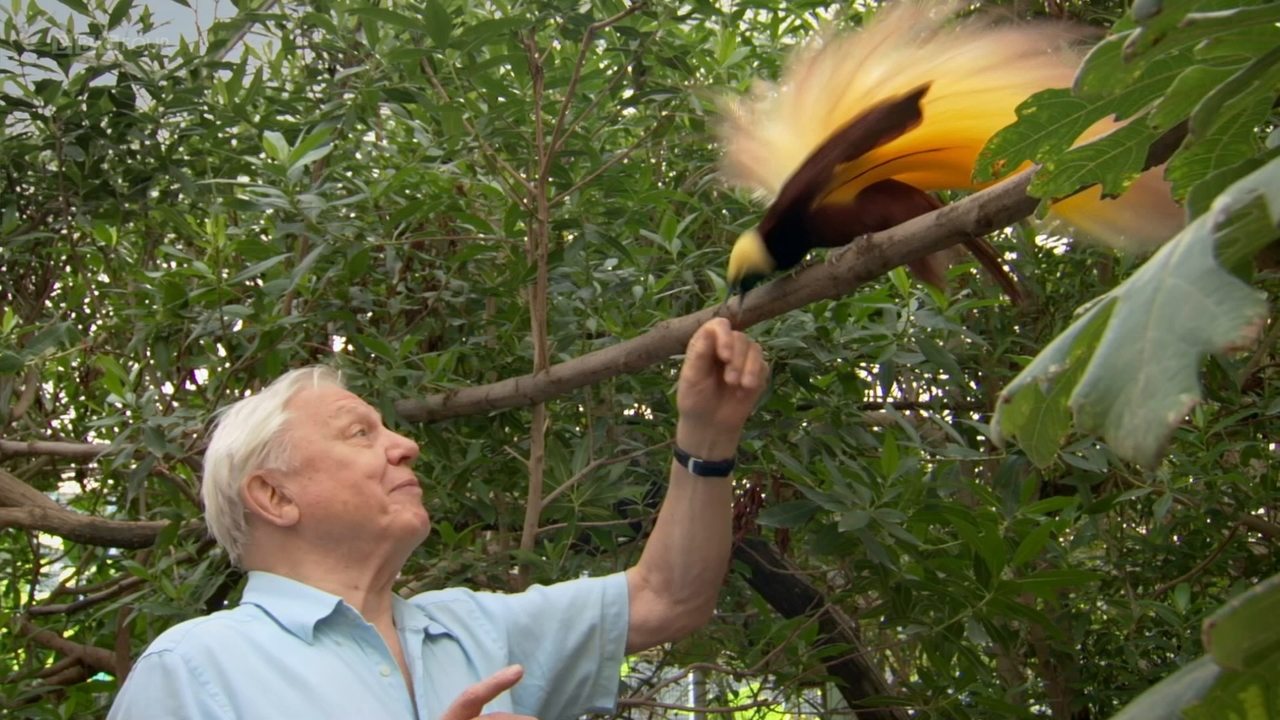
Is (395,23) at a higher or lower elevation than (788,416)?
higher

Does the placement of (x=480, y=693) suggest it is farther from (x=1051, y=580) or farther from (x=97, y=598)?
(x=97, y=598)

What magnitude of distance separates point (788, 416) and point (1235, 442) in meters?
0.79

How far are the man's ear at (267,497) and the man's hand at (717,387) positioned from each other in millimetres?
411

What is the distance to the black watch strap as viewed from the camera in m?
1.36

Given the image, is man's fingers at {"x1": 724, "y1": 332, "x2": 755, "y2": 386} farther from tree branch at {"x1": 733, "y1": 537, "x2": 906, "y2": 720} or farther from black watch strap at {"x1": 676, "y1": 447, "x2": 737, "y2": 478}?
tree branch at {"x1": 733, "y1": 537, "x2": 906, "y2": 720}

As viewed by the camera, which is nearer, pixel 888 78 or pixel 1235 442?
pixel 888 78

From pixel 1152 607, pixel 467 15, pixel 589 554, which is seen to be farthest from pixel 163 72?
pixel 1152 607

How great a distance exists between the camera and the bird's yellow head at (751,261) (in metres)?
1.31

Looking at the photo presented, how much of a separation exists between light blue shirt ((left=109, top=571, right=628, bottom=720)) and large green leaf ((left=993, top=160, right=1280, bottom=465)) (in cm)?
91

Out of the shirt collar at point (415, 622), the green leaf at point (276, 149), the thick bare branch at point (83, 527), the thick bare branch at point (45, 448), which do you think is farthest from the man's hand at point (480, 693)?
the thick bare branch at point (45, 448)

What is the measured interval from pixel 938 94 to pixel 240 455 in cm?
78

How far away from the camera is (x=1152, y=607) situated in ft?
6.11

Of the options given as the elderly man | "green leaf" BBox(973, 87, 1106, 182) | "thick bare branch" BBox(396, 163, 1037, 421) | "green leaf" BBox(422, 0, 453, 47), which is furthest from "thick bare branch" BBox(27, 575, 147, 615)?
"green leaf" BBox(973, 87, 1106, 182)

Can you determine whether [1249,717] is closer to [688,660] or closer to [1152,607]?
[1152,607]
